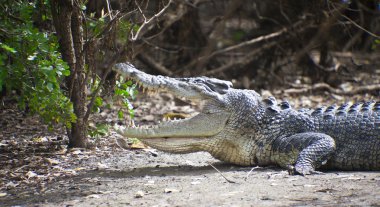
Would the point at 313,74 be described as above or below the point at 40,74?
above

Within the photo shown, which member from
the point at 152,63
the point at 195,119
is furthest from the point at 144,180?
the point at 152,63

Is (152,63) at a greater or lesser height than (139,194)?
greater

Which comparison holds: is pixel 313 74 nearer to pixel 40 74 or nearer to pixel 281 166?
pixel 281 166

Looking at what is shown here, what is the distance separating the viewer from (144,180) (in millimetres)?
5352

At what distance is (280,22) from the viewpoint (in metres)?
11.6

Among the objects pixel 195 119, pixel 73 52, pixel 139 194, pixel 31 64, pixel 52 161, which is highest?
pixel 73 52

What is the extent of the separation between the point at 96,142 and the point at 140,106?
280 cm

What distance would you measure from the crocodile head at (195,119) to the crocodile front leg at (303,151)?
45 cm

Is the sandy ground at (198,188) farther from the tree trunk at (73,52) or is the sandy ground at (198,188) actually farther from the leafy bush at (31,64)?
the leafy bush at (31,64)

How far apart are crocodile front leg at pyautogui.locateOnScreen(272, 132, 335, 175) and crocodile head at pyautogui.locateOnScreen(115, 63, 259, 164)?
1.46 feet

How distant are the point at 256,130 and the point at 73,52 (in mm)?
1880

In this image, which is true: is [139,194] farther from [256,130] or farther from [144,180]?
[256,130]

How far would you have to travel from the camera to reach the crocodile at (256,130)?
569cm

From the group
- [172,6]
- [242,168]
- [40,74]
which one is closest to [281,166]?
[242,168]
